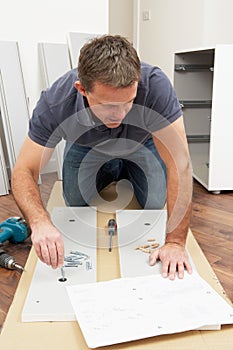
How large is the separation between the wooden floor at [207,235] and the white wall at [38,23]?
0.69 meters

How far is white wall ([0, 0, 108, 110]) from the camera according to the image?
93.8 inches

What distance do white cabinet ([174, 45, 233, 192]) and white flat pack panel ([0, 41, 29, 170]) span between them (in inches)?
36.8

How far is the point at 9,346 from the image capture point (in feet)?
2.44

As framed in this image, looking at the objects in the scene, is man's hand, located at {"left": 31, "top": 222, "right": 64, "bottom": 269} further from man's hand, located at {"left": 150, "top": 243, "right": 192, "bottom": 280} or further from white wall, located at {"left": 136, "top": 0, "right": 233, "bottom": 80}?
white wall, located at {"left": 136, "top": 0, "right": 233, "bottom": 80}

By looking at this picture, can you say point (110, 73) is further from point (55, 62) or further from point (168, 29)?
point (168, 29)

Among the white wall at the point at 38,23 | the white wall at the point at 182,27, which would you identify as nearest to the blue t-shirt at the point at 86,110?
the white wall at the point at 38,23

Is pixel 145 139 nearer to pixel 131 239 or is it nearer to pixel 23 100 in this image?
pixel 131 239

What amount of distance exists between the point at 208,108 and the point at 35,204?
1.84m

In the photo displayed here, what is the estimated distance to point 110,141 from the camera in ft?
4.42

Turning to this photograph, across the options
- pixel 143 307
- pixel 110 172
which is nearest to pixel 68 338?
pixel 143 307

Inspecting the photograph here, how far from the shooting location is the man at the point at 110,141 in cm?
94

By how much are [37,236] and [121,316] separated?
0.87ft

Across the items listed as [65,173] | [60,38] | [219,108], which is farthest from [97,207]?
[60,38]

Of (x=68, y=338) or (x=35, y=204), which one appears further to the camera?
(x=35, y=204)
